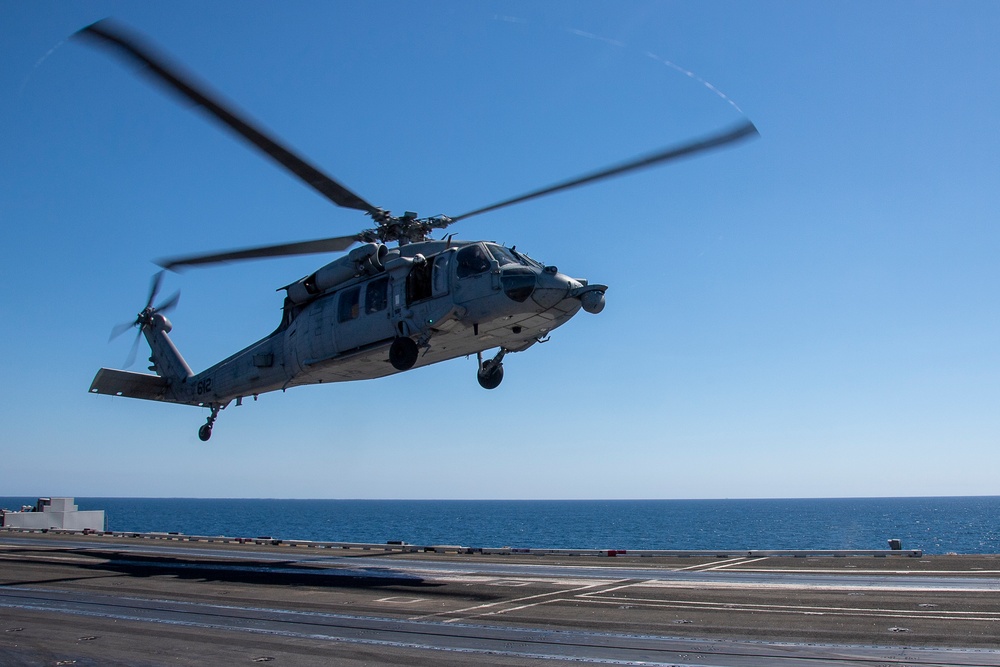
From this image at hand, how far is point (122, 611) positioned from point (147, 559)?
432 inches

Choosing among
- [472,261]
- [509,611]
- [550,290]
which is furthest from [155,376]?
[509,611]

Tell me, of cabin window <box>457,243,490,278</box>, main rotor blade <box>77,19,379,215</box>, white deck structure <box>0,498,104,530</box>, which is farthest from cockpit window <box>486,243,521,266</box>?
white deck structure <box>0,498,104,530</box>

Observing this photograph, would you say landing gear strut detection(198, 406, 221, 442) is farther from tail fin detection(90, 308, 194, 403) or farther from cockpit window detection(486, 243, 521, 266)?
cockpit window detection(486, 243, 521, 266)

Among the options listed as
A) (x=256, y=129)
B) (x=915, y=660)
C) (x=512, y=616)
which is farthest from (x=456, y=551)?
(x=915, y=660)

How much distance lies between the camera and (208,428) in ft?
78.2

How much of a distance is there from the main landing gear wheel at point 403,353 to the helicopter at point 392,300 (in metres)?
0.03

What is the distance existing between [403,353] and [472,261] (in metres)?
2.67

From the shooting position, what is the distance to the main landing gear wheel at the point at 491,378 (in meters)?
20.1

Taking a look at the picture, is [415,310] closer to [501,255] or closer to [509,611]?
[501,255]

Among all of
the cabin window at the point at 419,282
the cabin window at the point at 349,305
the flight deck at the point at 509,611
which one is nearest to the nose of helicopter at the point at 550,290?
the cabin window at the point at 419,282

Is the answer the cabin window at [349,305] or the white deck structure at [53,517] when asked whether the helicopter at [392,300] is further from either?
the white deck structure at [53,517]

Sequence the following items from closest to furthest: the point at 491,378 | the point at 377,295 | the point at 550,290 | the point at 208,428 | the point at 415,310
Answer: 1. the point at 550,290
2. the point at 415,310
3. the point at 377,295
4. the point at 491,378
5. the point at 208,428

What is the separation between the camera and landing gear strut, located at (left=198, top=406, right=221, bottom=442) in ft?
77.4

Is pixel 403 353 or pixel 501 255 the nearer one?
pixel 501 255
